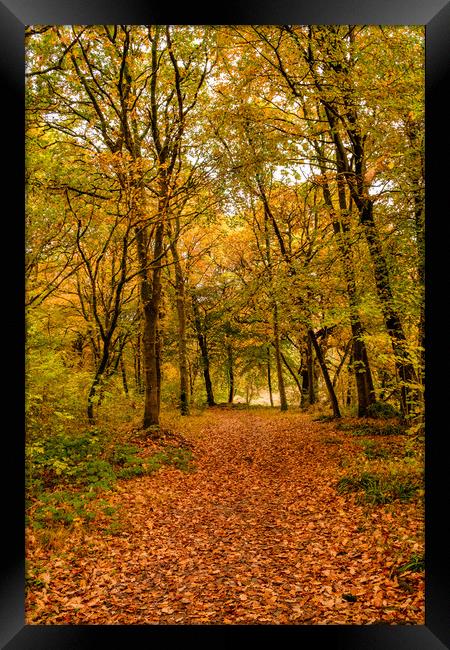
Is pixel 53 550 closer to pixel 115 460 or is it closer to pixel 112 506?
pixel 112 506

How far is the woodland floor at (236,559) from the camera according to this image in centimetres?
395

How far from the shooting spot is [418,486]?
6074 millimetres

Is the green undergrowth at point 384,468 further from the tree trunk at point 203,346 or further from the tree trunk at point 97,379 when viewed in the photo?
the tree trunk at point 203,346

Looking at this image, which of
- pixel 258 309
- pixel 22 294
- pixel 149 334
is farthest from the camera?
pixel 258 309

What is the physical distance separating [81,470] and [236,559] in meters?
3.99

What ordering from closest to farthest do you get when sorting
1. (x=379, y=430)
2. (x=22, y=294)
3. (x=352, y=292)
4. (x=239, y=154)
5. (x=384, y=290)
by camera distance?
(x=22, y=294)
(x=384, y=290)
(x=352, y=292)
(x=379, y=430)
(x=239, y=154)

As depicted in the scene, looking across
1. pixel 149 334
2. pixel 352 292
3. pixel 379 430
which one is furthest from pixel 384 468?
pixel 149 334

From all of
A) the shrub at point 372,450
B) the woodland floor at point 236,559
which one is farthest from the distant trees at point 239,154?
the woodland floor at point 236,559

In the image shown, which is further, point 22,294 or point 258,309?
point 258,309

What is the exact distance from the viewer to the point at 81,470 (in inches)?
304

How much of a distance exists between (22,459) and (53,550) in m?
2.80

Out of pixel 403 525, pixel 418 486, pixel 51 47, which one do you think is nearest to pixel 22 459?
pixel 403 525

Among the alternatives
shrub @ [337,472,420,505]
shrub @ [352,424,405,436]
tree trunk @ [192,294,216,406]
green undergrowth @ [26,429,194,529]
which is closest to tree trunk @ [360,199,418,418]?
shrub @ [337,472,420,505]

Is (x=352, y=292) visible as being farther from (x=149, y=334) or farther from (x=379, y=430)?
(x=149, y=334)
